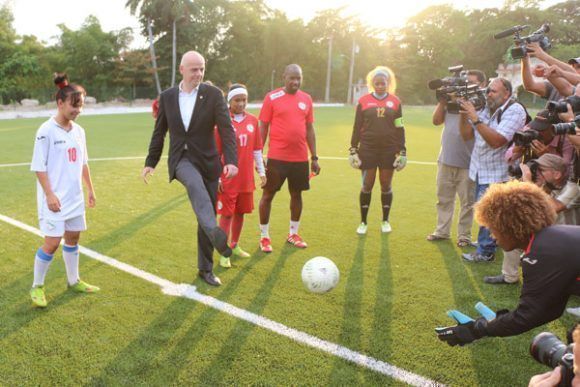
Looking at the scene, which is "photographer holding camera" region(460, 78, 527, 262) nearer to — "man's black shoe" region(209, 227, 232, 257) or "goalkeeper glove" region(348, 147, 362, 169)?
"goalkeeper glove" region(348, 147, 362, 169)

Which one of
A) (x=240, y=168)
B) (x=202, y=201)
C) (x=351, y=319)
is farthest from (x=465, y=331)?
(x=240, y=168)

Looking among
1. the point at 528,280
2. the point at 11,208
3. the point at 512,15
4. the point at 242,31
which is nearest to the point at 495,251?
the point at 528,280

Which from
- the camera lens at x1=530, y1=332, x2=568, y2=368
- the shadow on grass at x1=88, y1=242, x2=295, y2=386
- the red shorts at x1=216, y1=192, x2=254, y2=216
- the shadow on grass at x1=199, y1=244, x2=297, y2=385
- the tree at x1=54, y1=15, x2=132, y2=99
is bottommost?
the shadow on grass at x1=88, y1=242, x2=295, y2=386

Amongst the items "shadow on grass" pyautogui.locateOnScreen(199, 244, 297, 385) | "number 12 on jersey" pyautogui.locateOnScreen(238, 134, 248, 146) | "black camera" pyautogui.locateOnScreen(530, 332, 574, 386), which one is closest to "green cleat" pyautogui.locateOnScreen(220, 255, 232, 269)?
"shadow on grass" pyautogui.locateOnScreen(199, 244, 297, 385)

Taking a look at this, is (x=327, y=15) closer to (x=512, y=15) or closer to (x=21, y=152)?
(x=512, y=15)

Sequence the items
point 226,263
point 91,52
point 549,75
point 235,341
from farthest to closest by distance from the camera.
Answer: point 91,52 < point 226,263 < point 549,75 < point 235,341

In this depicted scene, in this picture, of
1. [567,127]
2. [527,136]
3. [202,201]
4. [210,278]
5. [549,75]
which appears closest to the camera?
[567,127]

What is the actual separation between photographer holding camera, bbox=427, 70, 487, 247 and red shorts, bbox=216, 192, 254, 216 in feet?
9.01

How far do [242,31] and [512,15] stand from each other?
42628 millimetres

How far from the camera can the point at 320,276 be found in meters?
4.20

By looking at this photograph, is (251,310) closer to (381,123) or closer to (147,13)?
(381,123)

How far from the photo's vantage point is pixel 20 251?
5699mm

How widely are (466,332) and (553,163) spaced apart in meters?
2.29

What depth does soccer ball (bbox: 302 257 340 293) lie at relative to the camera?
4203 mm
